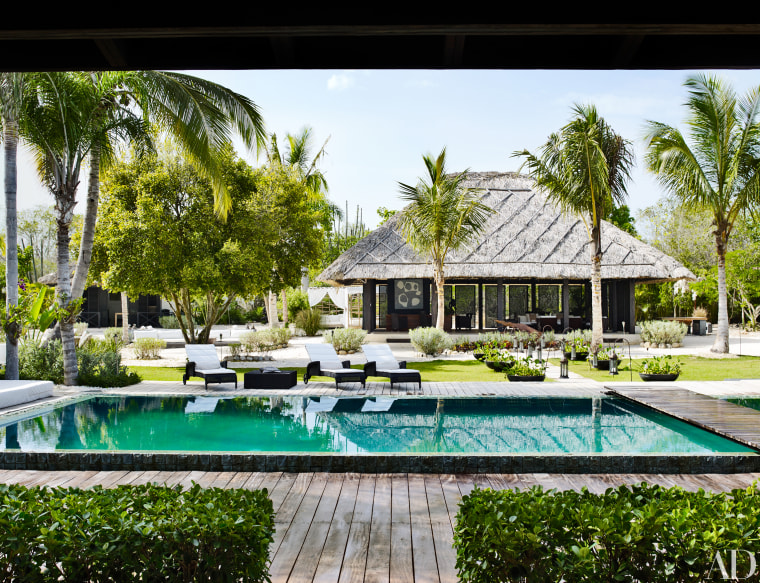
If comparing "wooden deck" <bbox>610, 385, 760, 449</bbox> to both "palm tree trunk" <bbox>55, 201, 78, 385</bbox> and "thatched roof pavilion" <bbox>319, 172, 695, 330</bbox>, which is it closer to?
"palm tree trunk" <bbox>55, 201, 78, 385</bbox>

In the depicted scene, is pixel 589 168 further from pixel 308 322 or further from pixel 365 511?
pixel 308 322

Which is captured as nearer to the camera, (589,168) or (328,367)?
(328,367)

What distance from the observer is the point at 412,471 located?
216 inches

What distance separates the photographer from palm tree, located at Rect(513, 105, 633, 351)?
1380 cm

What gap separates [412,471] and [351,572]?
7.49ft

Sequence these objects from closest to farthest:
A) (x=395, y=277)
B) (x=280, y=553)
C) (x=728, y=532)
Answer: (x=728, y=532)
(x=280, y=553)
(x=395, y=277)

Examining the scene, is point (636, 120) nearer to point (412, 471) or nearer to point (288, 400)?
point (288, 400)

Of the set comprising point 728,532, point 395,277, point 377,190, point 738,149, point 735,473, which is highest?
point 377,190

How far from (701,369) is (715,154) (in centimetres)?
546

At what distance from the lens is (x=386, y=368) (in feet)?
35.7

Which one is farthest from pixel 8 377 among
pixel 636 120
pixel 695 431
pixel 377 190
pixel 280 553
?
pixel 377 190

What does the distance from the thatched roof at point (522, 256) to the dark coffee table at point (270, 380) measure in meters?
10.0

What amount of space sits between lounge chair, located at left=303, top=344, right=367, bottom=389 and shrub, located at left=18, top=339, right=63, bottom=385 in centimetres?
457

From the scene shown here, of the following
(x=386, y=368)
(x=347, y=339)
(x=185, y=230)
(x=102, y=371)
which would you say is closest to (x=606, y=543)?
(x=386, y=368)
